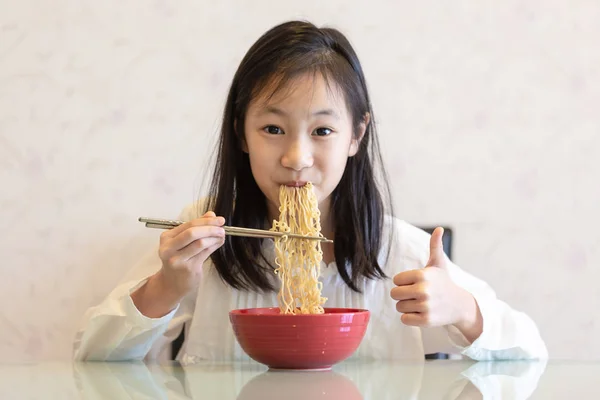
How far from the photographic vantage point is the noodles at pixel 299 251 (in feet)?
4.32

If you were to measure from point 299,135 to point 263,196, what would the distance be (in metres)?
0.26

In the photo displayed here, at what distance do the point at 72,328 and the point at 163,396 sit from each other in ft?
3.62

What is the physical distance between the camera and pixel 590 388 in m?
0.95

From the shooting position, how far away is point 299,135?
129cm

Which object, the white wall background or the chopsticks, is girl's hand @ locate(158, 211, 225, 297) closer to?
the chopsticks

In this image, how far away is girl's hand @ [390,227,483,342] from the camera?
117cm

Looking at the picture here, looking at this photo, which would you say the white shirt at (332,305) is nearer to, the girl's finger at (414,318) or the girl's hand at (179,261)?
the girl's hand at (179,261)

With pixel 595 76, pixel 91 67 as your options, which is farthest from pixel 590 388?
pixel 91 67

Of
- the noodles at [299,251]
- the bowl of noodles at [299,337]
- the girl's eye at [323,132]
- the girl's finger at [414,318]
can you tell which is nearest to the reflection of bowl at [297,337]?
the bowl of noodles at [299,337]

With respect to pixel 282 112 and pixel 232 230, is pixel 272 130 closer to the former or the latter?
pixel 282 112

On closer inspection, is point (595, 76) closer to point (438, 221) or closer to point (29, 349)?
point (438, 221)

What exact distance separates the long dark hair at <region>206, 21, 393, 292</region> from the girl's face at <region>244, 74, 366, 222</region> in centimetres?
5

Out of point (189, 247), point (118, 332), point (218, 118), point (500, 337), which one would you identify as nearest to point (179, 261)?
point (189, 247)

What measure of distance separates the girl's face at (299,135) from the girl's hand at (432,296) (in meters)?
0.22
